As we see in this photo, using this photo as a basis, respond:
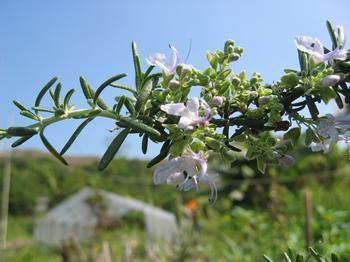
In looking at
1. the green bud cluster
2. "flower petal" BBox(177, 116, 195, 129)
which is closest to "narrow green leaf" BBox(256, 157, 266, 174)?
the green bud cluster

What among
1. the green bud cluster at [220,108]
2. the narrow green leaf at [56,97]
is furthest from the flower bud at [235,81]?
the narrow green leaf at [56,97]

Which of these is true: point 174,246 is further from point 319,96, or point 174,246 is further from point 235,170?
Answer: point 235,170

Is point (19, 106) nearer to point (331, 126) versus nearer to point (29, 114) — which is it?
point (29, 114)

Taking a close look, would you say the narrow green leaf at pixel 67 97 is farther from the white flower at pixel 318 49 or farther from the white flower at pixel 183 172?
the white flower at pixel 318 49

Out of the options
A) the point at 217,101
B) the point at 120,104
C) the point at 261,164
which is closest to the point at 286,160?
the point at 261,164

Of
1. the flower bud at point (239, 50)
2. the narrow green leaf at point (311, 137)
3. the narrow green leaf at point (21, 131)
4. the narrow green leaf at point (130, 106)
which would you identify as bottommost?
the narrow green leaf at point (311, 137)

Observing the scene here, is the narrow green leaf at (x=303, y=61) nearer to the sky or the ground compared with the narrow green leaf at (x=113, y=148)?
nearer to the sky
